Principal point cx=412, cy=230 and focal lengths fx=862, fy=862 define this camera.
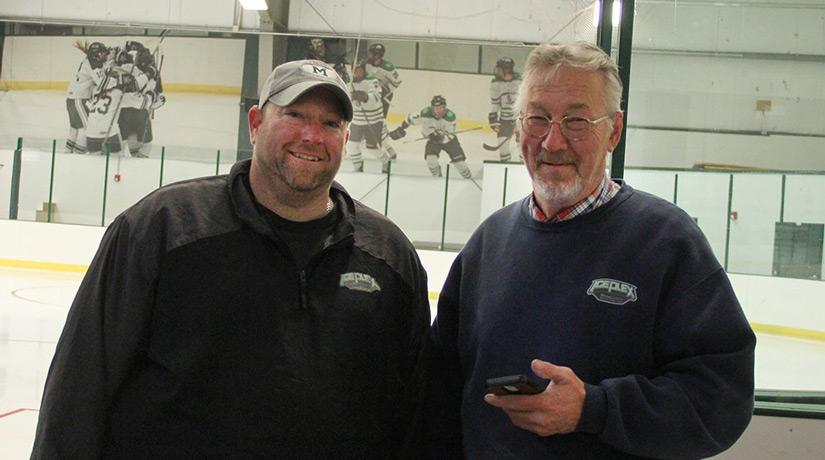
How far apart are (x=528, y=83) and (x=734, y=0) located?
2004mm

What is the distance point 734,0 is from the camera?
129 inches

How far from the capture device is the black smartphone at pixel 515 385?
4.45 ft

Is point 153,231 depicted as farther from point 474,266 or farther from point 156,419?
point 474,266

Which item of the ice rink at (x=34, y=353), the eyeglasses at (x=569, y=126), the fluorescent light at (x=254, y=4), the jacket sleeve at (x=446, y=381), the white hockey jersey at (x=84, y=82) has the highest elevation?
the fluorescent light at (x=254, y=4)

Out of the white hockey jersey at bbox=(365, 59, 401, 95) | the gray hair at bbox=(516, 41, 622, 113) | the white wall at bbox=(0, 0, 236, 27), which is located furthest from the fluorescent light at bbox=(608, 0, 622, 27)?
the white wall at bbox=(0, 0, 236, 27)

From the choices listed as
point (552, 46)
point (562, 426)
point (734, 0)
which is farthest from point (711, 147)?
point (562, 426)

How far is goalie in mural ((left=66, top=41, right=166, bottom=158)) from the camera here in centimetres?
1491

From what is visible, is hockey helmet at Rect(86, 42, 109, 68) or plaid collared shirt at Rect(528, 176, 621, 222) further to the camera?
hockey helmet at Rect(86, 42, 109, 68)

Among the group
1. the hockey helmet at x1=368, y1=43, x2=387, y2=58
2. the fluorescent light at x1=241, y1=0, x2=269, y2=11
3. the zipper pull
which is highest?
the fluorescent light at x1=241, y1=0, x2=269, y2=11

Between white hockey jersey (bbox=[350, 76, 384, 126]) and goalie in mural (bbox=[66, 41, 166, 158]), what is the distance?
3.57 metres

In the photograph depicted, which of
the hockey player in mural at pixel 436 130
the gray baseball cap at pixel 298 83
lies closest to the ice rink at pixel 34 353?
the gray baseball cap at pixel 298 83

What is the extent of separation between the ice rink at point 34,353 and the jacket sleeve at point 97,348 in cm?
204

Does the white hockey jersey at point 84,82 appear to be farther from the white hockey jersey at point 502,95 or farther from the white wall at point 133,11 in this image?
the white hockey jersey at point 502,95

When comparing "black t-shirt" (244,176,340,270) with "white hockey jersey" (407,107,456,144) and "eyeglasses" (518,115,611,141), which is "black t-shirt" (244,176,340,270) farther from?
"white hockey jersey" (407,107,456,144)
